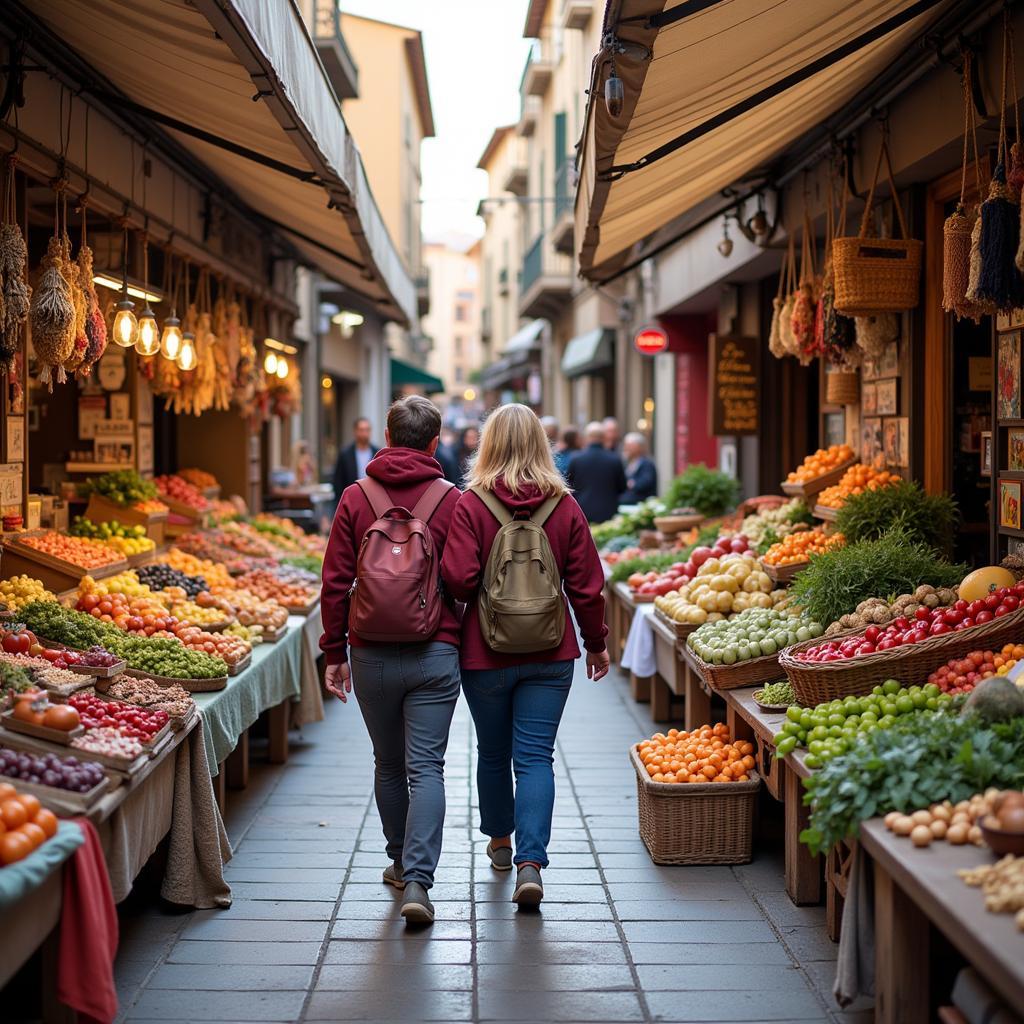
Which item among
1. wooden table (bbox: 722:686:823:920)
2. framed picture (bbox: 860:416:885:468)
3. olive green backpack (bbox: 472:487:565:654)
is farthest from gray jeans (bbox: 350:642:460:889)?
framed picture (bbox: 860:416:885:468)

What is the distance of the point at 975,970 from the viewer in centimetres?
359

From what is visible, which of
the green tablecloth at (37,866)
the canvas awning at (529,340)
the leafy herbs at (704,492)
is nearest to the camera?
the green tablecloth at (37,866)

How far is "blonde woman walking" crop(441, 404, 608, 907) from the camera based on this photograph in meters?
5.22

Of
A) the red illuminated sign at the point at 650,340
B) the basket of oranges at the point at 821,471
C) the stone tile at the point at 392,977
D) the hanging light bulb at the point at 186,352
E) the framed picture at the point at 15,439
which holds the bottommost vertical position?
the stone tile at the point at 392,977

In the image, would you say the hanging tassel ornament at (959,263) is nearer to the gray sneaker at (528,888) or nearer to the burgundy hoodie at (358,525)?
the burgundy hoodie at (358,525)

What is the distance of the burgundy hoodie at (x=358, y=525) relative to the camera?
532cm

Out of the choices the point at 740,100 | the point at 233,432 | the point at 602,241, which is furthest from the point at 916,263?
the point at 233,432

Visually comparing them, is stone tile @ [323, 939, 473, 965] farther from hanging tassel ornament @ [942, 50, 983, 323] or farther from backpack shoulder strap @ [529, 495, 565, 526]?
hanging tassel ornament @ [942, 50, 983, 323]

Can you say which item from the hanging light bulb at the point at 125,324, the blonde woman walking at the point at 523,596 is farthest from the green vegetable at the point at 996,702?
the hanging light bulb at the point at 125,324

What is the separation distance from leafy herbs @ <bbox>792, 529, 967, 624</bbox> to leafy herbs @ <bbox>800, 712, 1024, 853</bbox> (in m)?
2.09

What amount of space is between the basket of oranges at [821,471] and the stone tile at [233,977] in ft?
17.1

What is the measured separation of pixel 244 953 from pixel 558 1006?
1259mm

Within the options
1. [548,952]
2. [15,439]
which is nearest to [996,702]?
[548,952]

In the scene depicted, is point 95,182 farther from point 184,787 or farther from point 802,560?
point 802,560
